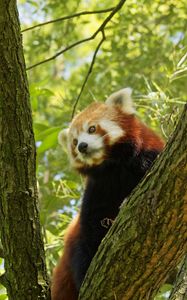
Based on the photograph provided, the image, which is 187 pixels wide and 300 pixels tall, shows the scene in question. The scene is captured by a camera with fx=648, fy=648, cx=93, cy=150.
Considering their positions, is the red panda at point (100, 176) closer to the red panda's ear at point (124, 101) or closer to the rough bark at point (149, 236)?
the red panda's ear at point (124, 101)

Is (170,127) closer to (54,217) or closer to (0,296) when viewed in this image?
(0,296)

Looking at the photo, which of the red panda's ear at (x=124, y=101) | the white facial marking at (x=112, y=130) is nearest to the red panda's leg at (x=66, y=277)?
the white facial marking at (x=112, y=130)

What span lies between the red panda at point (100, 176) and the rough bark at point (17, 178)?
62 centimetres

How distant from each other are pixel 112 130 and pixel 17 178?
1099 mm

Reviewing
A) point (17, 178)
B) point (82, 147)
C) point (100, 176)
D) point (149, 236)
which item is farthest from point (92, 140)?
point (149, 236)

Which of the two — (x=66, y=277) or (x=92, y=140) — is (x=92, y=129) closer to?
(x=92, y=140)

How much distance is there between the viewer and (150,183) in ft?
8.46

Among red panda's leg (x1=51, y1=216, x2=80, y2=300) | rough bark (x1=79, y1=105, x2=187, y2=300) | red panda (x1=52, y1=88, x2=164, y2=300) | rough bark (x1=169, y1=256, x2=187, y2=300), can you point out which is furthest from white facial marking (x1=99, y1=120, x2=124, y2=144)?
rough bark (x1=79, y1=105, x2=187, y2=300)

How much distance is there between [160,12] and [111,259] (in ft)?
16.6

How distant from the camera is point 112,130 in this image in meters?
3.85

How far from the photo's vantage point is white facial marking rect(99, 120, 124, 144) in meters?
3.79

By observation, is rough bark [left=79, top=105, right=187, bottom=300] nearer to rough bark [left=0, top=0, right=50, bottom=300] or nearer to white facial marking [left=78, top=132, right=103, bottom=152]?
rough bark [left=0, top=0, right=50, bottom=300]

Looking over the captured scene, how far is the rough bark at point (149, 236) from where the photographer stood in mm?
2490

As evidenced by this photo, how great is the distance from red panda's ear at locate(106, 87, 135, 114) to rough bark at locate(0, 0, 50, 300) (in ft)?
4.13
